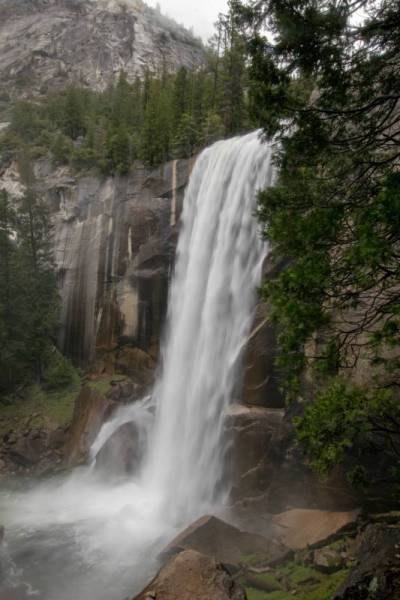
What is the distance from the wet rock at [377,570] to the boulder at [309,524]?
4794mm

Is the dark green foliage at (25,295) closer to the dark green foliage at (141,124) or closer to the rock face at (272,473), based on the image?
the dark green foliage at (141,124)

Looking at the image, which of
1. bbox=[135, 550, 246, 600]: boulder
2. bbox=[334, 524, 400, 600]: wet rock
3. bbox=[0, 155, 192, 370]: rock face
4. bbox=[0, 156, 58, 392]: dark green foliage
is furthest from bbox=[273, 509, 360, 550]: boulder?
bbox=[0, 156, 58, 392]: dark green foliage

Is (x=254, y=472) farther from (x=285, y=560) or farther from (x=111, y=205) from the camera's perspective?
(x=111, y=205)

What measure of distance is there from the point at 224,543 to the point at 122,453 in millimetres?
8952

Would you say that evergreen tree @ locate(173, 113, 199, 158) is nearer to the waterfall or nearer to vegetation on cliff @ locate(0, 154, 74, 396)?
the waterfall

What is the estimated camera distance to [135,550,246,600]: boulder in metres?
6.71

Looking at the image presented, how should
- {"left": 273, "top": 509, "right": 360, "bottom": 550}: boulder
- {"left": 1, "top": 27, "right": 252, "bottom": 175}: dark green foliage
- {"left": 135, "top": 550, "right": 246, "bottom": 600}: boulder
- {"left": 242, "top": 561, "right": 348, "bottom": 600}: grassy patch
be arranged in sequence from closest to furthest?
{"left": 135, "top": 550, "right": 246, "bottom": 600}: boulder < {"left": 242, "top": 561, "right": 348, "bottom": 600}: grassy patch < {"left": 273, "top": 509, "right": 360, "bottom": 550}: boulder < {"left": 1, "top": 27, "right": 252, "bottom": 175}: dark green foliage

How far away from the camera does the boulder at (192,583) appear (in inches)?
264

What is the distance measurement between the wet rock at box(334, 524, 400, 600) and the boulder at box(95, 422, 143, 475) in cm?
1412

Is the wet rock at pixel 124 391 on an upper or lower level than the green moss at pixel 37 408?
upper

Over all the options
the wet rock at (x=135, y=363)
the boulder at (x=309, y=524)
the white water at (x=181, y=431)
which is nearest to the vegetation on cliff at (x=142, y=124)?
the white water at (x=181, y=431)

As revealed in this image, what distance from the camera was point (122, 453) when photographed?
18.7 metres

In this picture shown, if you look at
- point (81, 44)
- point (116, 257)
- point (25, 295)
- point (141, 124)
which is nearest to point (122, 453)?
point (116, 257)

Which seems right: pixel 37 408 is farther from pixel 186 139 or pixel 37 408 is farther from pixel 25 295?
pixel 186 139
